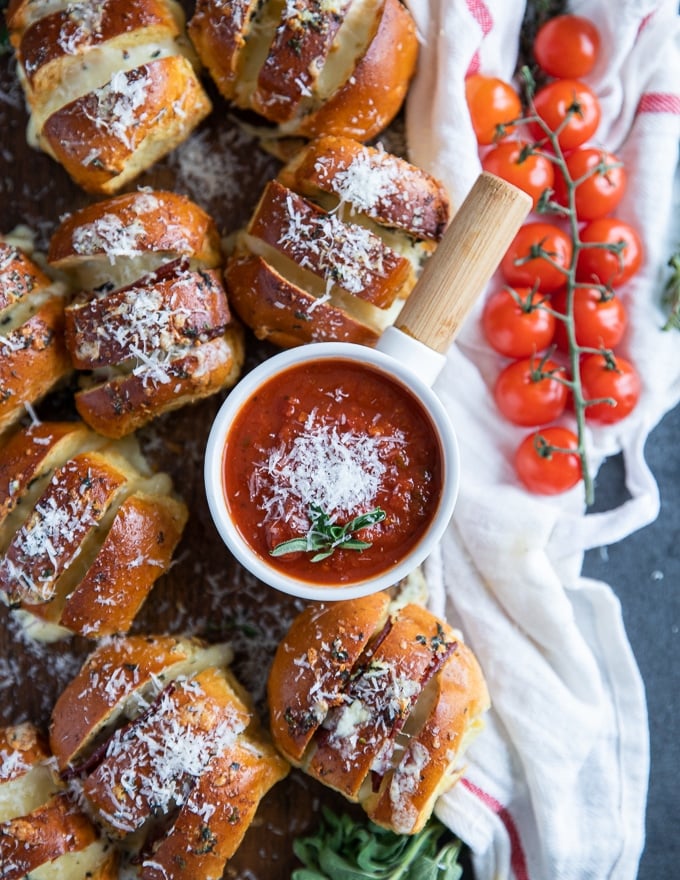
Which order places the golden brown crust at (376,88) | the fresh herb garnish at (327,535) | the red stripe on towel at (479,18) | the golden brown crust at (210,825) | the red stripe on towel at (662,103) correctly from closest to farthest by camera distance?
the fresh herb garnish at (327,535), the golden brown crust at (210,825), the golden brown crust at (376,88), the red stripe on towel at (479,18), the red stripe on towel at (662,103)

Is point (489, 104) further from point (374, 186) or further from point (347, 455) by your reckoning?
point (347, 455)

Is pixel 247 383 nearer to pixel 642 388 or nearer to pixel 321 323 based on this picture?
pixel 321 323

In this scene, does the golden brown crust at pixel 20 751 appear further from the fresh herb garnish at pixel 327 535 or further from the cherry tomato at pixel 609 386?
the cherry tomato at pixel 609 386

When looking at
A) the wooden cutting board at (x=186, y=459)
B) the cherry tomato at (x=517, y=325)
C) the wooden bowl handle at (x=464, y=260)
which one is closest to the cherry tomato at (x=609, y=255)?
the cherry tomato at (x=517, y=325)

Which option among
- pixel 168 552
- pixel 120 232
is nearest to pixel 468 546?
pixel 168 552

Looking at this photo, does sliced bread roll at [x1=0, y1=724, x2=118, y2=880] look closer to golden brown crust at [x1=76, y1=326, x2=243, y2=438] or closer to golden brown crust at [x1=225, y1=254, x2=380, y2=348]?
golden brown crust at [x1=76, y1=326, x2=243, y2=438]

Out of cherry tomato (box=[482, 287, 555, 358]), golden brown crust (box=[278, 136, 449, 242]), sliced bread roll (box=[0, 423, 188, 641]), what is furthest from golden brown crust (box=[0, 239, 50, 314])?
cherry tomato (box=[482, 287, 555, 358])
